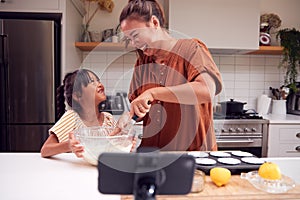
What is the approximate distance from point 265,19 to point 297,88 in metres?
0.69

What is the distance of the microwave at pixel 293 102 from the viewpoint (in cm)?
256

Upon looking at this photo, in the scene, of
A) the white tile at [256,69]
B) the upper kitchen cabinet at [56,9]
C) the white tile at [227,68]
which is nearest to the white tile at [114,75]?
the upper kitchen cabinet at [56,9]

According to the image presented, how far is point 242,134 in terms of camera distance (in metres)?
2.16

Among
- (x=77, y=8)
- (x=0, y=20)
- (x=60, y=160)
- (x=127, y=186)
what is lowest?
(x=60, y=160)

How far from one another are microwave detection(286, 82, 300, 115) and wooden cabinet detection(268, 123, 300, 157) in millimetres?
429

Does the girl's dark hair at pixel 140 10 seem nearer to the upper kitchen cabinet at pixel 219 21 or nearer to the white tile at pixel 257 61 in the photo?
the upper kitchen cabinet at pixel 219 21

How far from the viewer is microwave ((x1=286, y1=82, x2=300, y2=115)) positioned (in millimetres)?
2562

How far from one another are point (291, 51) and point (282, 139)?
2.54ft

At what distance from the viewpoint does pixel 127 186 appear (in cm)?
34

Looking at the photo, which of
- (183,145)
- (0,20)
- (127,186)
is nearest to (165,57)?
(183,145)

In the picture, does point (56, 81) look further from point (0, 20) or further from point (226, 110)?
point (226, 110)

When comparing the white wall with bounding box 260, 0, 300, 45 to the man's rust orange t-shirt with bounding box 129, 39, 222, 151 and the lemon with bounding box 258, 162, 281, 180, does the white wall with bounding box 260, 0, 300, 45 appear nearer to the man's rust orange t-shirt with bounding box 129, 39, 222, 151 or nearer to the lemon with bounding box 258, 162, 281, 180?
the man's rust orange t-shirt with bounding box 129, 39, 222, 151

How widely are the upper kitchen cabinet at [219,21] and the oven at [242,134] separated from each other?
0.62 metres

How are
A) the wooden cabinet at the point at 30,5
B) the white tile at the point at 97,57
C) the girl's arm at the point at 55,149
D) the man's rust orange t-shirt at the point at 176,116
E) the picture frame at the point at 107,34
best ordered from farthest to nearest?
the white tile at the point at 97,57 → the picture frame at the point at 107,34 → the wooden cabinet at the point at 30,5 → the man's rust orange t-shirt at the point at 176,116 → the girl's arm at the point at 55,149
